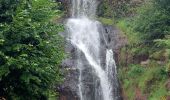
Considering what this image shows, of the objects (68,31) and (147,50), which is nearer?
(147,50)

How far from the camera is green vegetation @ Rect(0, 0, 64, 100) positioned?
695 inches

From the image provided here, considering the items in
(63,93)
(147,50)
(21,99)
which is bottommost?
(63,93)

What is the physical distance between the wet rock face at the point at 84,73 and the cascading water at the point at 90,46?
0.57ft

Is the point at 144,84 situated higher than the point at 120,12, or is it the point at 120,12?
the point at 120,12

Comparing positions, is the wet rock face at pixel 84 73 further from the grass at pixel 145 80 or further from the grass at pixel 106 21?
the grass at pixel 106 21

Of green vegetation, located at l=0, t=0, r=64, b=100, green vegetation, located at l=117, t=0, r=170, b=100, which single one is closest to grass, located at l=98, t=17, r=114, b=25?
green vegetation, located at l=117, t=0, r=170, b=100

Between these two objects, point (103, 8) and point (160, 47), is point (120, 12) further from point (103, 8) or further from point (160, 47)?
point (160, 47)

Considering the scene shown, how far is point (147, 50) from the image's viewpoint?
3356 cm

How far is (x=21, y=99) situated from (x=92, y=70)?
1634cm

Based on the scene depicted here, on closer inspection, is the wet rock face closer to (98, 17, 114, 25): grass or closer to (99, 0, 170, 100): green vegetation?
(99, 0, 170, 100): green vegetation

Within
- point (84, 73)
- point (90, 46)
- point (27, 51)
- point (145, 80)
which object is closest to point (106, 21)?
point (90, 46)

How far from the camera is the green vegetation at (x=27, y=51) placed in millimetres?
17666

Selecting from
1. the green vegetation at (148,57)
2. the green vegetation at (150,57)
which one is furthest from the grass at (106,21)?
the green vegetation at (150,57)

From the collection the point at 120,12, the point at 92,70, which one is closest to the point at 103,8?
the point at 120,12
